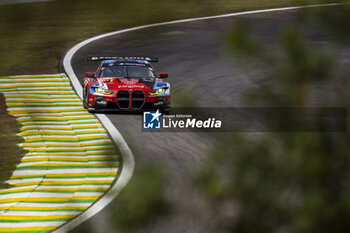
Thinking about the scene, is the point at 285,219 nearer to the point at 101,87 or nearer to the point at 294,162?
the point at 294,162

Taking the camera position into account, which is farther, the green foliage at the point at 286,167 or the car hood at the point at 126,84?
the car hood at the point at 126,84

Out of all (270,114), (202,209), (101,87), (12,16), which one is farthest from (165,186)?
(101,87)

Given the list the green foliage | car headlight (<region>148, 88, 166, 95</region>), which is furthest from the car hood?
the green foliage

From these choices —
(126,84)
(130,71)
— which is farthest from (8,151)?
(130,71)

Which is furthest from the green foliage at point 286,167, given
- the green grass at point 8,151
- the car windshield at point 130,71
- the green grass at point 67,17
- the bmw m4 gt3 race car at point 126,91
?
the car windshield at point 130,71

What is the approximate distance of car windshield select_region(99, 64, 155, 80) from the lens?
13953 millimetres

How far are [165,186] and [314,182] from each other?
535 mm

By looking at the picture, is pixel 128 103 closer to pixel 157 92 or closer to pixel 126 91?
pixel 126 91

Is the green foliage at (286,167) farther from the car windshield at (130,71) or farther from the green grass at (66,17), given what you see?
the car windshield at (130,71)

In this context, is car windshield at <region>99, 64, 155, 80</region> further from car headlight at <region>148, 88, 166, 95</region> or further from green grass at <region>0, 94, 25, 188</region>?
green grass at <region>0, 94, 25, 188</region>

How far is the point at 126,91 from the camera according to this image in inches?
525

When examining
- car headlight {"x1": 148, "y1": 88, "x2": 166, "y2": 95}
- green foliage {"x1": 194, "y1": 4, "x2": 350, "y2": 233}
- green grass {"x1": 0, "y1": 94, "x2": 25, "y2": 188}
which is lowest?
green grass {"x1": 0, "y1": 94, "x2": 25, "y2": 188}

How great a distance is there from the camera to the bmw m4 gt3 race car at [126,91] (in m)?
13.4

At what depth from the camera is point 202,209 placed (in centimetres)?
217
